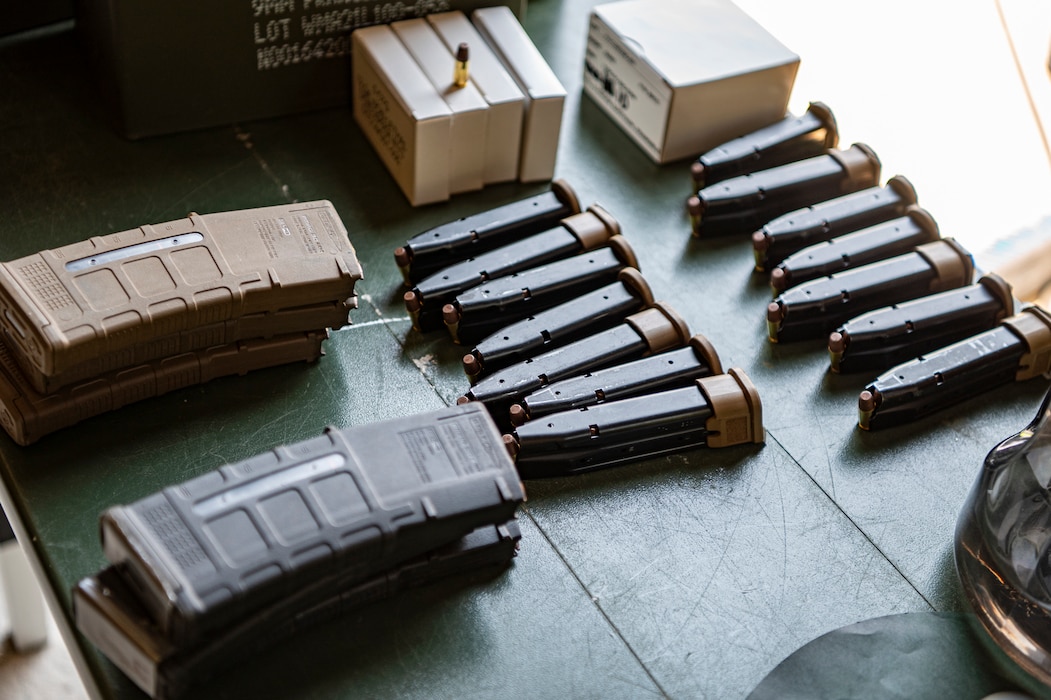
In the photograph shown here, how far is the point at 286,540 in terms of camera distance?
172 centimetres

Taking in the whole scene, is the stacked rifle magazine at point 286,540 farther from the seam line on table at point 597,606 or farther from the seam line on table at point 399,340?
the seam line on table at point 399,340

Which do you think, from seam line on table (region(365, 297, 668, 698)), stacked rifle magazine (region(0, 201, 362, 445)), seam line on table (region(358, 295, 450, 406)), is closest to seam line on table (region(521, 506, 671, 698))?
seam line on table (region(365, 297, 668, 698))

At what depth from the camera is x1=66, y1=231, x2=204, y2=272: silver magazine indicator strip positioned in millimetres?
2088

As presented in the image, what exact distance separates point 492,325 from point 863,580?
0.88m

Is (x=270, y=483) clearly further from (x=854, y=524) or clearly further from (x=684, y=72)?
(x=684, y=72)

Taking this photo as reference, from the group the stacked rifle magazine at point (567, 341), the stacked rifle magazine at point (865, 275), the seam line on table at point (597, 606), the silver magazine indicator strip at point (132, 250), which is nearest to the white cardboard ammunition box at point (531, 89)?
the stacked rifle magazine at point (567, 341)

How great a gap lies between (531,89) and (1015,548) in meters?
1.43

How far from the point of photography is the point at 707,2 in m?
3.09

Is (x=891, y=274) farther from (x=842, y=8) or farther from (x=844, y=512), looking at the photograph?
(x=842, y=8)

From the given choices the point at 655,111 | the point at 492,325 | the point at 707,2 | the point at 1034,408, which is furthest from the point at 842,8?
the point at 492,325

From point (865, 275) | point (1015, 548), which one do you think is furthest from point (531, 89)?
point (1015, 548)

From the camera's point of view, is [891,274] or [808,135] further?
[808,135]

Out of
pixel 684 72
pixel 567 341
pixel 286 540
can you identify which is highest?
pixel 684 72

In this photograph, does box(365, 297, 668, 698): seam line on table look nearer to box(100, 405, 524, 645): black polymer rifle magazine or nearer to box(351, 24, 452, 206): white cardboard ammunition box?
box(100, 405, 524, 645): black polymer rifle magazine
